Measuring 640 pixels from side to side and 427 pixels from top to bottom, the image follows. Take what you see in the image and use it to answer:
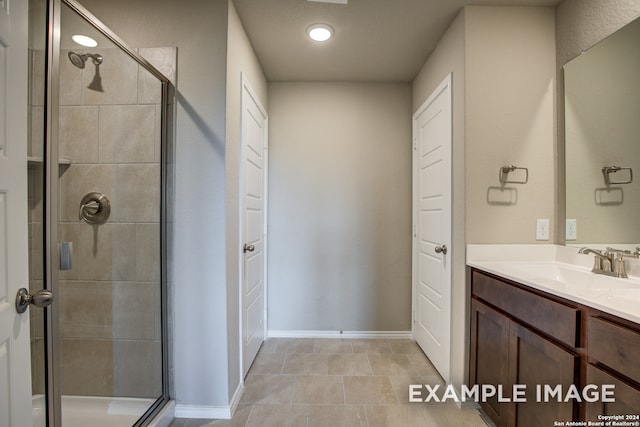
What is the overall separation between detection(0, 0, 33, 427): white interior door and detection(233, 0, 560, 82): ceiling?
122 cm

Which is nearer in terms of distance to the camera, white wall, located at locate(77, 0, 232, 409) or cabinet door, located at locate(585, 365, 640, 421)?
cabinet door, located at locate(585, 365, 640, 421)

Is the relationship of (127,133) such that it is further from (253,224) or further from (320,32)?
(320,32)

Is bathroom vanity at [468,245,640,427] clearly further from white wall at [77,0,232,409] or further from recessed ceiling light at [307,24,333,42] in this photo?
recessed ceiling light at [307,24,333,42]

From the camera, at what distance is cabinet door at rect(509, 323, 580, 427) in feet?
3.42

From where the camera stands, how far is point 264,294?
2.61 m

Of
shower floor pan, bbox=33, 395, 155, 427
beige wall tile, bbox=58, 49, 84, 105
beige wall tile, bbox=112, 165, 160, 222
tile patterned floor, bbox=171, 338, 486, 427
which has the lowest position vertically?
→ tile patterned floor, bbox=171, 338, 486, 427

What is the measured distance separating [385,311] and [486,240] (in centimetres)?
133

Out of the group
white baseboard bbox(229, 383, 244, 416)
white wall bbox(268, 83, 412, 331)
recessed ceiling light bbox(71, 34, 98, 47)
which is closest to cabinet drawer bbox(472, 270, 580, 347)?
white wall bbox(268, 83, 412, 331)

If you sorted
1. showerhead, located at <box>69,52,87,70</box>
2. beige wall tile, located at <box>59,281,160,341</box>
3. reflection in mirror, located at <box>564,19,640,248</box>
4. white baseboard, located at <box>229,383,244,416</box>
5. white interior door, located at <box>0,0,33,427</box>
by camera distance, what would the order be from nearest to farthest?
white interior door, located at <box>0,0,33,427</box>, showerhead, located at <box>69,52,87,70</box>, reflection in mirror, located at <box>564,19,640,248</box>, beige wall tile, located at <box>59,281,160,341</box>, white baseboard, located at <box>229,383,244,416</box>

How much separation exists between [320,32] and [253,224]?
58.2 inches

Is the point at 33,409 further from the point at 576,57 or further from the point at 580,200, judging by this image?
the point at 576,57

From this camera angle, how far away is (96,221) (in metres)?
1.45

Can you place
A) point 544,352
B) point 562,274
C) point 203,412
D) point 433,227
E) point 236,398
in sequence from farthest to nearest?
point 433,227 < point 236,398 < point 203,412 < point 562,274 < point 544,352

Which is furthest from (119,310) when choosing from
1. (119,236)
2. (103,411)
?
(103,411)
